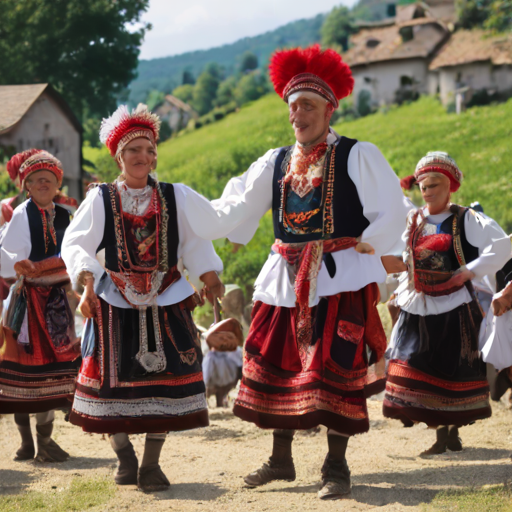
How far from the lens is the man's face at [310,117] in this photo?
470 cm

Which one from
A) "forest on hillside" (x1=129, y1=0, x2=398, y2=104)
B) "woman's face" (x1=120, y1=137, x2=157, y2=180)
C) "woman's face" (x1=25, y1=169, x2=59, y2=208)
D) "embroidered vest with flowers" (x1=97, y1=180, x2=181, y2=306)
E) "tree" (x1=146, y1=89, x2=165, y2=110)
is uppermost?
"forest on hillside" (x1=129, y1=0, x2=398, y2=104)

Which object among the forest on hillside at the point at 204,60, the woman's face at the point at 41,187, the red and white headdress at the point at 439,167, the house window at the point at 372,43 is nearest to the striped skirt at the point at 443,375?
the red and white headdress at the point at 439,167

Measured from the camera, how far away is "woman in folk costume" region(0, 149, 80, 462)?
227 inches

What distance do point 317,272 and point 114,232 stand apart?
1229 millimetres

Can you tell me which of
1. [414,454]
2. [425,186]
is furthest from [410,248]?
[414,454]

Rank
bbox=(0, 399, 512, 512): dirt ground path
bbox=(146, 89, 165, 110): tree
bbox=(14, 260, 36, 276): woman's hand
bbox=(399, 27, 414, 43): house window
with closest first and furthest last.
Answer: bbox=(0, 399, 512, 512): dirt ground path
bbox=(14, 260, 36, 276): woman's hand
bbox=(399, 27, 414, 43): house window
bbox=(146, 89, 165, 110): tree

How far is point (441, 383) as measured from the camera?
18.6 feet

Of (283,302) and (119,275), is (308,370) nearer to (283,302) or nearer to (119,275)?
(283,302)

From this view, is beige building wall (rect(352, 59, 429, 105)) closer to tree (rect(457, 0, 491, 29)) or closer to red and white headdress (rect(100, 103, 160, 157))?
tree (rect(457, 0, 491, 29))

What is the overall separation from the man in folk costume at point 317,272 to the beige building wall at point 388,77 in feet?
98.3

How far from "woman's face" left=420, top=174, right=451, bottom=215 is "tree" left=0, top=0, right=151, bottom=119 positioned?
577 inches

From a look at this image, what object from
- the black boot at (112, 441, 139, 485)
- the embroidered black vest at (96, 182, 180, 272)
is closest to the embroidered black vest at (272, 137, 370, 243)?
the embroidered black vest at (96, 182, 180, 272)

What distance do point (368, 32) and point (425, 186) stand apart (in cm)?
3742

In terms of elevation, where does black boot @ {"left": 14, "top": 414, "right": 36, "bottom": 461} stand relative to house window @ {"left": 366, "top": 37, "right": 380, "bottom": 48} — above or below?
below
